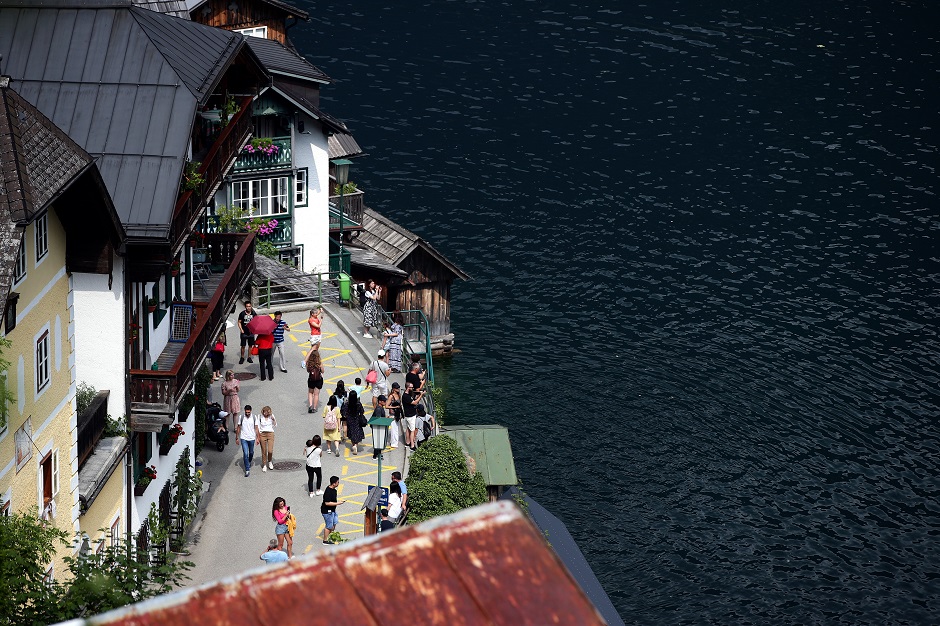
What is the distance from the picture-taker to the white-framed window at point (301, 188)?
60.7 m

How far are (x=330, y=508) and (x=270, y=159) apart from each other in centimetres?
2624

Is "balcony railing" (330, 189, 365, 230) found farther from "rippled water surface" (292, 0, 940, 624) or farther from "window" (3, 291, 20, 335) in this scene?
"window" (3, 291, 20, 335)

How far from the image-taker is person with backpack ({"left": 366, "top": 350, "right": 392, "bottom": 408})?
4278 centimetres

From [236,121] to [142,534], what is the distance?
437 inches

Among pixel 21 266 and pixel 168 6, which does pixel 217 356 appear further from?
pixel 21 266

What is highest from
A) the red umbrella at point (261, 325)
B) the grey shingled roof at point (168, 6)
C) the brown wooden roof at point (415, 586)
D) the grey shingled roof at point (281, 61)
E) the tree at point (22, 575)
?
the grey shingled roof at point (168, 6)

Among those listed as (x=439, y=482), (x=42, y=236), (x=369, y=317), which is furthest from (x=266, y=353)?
(x=42, y=236)

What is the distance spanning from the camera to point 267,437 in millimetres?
39500

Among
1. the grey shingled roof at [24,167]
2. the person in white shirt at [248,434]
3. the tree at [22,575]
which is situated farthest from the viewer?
the person in white shirt at [248,434]

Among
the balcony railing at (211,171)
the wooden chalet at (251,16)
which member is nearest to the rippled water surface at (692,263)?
the wooden chalet at (251,16)

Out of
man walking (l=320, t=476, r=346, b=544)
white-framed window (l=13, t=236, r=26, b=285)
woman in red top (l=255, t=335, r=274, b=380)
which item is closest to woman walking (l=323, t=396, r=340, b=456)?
woman in red top (l=255, t=335, r=274, b=380)

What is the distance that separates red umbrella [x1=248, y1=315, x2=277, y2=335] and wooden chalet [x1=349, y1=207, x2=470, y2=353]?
681 inches

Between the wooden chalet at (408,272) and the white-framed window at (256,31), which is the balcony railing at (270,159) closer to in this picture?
the wooden chalet at (408,272)

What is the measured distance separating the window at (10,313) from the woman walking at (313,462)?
44.9 ft
